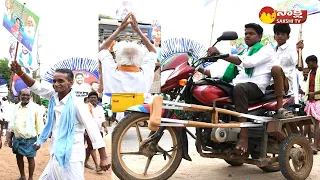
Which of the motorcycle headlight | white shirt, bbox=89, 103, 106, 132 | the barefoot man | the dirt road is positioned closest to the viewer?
the motorcycle headlight

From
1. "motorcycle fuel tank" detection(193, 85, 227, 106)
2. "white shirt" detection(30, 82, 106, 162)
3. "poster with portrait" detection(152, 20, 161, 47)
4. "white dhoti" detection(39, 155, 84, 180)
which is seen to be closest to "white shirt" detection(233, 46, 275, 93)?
"motorcycle fuel tank" detection(193, 85, 227, 106)

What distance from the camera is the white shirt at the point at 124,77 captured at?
4484mm

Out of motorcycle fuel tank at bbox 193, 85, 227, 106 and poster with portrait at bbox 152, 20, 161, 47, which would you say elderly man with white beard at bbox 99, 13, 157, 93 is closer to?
poster with portrait at bbox 152, 20, 161, 47

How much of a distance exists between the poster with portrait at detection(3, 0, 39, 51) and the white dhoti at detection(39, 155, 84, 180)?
5.10 ft

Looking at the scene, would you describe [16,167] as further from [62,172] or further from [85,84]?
[62,172]

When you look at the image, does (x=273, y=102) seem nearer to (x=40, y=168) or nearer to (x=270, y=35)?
(x=270, y=35)

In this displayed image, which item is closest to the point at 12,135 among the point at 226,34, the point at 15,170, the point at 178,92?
the point at 15,170

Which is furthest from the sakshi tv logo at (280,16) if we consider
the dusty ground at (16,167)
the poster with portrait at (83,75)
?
the dusty ground at (16,167)

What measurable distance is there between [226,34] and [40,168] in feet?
17.7

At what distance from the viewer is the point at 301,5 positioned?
259 inches

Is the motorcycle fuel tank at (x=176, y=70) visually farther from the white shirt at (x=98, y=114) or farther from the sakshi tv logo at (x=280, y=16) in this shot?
the white shirt at (x=98, y=114)

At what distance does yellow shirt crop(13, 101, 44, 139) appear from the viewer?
6199 mm

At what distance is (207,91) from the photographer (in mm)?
4141

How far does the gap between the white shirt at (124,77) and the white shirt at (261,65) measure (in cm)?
100
